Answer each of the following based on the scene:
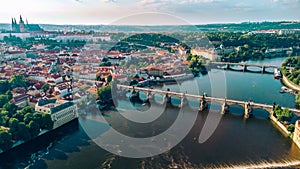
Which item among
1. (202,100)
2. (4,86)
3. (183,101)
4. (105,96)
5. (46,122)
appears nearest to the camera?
(46,122)

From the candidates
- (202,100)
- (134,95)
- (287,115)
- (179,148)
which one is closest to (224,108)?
(202,100)

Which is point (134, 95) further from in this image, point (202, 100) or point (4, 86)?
point (4, 86)

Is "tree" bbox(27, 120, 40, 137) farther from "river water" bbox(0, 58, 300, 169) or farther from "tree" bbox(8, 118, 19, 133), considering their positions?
"tree" bbox(8, 118, 19, 133)

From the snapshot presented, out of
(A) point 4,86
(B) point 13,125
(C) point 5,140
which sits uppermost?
(A) point 4,86

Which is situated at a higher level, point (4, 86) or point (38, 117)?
point (4, 86)

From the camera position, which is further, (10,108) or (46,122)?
(10,108)

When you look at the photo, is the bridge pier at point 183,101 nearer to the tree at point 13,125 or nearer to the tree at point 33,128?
the tree at point 33,128
